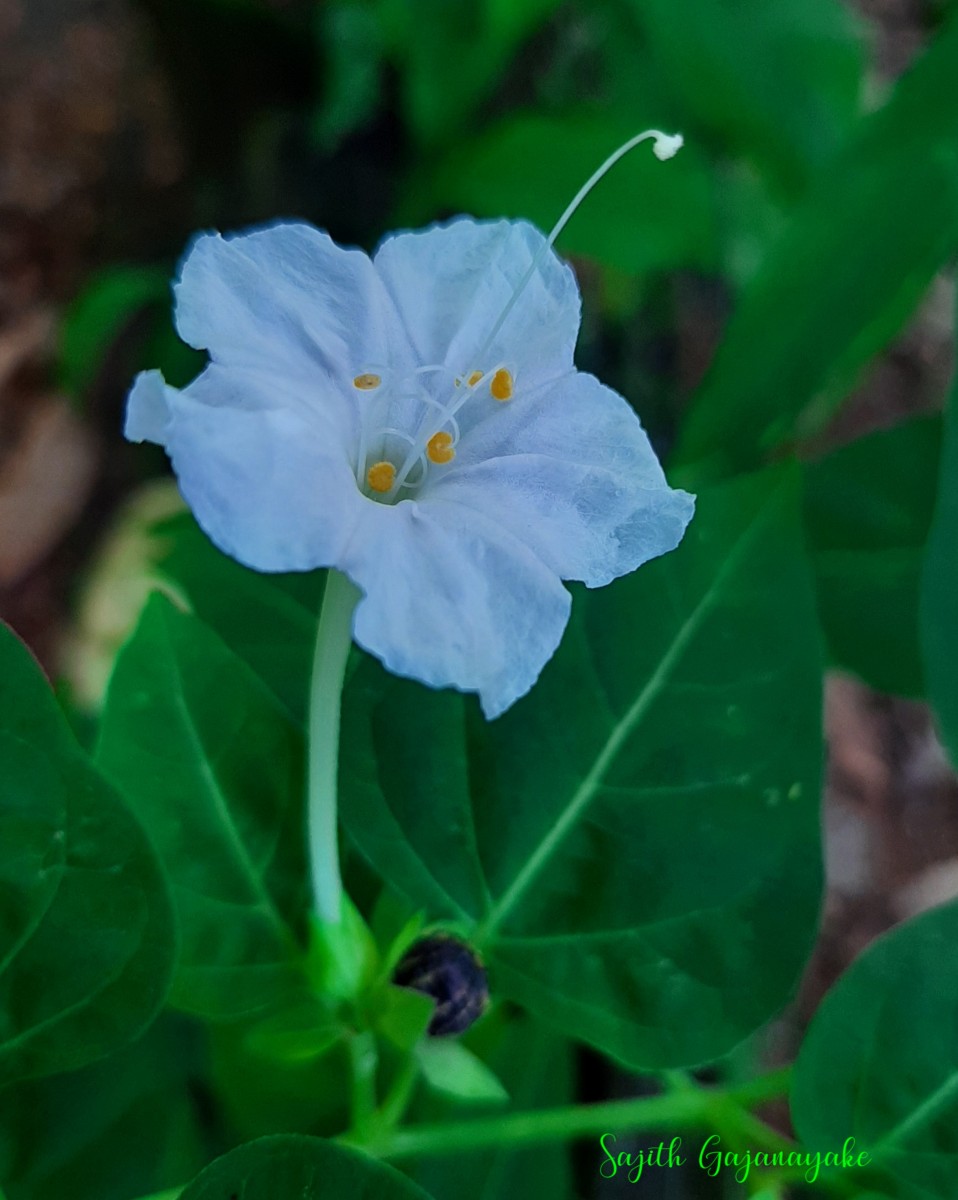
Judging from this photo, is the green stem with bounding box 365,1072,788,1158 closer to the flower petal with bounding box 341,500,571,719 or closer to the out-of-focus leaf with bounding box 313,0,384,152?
the flower petal with bounding box 341,500,571,719

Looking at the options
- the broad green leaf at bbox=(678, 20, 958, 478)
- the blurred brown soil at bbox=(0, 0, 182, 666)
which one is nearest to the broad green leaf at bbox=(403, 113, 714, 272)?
the broad green leaf at bbox=(678, 20, 958, 478)

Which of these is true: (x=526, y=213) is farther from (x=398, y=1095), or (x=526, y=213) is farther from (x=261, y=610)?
(x=398, y=1095)

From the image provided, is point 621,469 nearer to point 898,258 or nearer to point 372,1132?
point 372,1132

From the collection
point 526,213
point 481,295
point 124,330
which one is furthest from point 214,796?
point 124,330

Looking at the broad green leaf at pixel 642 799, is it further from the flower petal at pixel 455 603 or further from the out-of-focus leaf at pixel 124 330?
the out-of-focus leaf at pixel 124 330

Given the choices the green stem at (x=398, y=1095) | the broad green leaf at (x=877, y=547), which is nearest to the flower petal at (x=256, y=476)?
the green stem at (x=398, y=1095)

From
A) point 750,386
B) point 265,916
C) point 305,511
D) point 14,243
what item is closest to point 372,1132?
point 265,916
